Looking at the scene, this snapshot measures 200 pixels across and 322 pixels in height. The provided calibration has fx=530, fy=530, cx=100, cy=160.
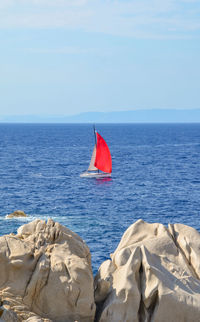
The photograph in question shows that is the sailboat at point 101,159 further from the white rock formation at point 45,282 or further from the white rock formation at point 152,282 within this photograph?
the white rock formation at point 45,282

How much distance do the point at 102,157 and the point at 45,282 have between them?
79.1 metres

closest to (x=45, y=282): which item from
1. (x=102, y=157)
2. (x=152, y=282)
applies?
(x=152, y=282)

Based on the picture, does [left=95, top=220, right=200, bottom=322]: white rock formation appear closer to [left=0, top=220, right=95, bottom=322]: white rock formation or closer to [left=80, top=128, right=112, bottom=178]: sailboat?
[left=0, top=220, right=95, bottom=322]: white rock formation

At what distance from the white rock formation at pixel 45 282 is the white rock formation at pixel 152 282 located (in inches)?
38.6

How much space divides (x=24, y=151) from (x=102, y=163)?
58.6m

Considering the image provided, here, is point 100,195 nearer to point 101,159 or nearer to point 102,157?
point 102,157

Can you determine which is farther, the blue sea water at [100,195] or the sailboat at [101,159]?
the sailboat at [101,159]

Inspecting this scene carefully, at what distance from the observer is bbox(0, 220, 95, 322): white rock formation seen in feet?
53.9

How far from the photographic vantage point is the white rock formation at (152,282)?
Answer: 55.6 ft

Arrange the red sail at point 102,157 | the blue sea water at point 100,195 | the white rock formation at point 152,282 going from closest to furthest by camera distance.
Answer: the white rock formation at point 152,282
the blue sea water at point 100,195
the red sail at point 102,157

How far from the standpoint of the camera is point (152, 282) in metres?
17.4

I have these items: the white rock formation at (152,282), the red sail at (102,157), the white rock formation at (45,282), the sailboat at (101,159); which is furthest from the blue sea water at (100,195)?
the white rock formation at (45,282)

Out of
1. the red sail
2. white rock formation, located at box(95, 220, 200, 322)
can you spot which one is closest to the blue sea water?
the red sail

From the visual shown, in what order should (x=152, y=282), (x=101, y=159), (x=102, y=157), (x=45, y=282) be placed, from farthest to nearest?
(x=101, y=159) < (x=102, y=157) < (x=152, y=282) < (x=45, y=282)
